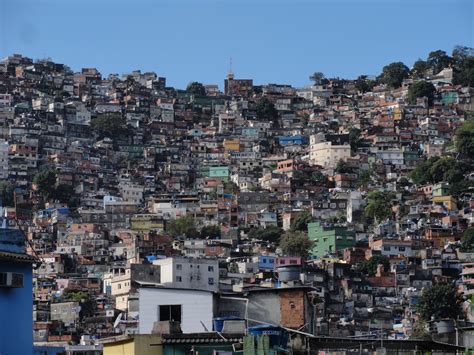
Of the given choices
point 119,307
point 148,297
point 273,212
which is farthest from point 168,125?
point 148,297

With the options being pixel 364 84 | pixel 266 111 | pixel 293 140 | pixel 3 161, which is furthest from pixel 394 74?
pixel 3 161

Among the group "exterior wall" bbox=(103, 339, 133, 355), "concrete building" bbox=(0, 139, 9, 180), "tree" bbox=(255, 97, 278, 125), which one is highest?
"tree" bbox=(255, 97, 278, 125)

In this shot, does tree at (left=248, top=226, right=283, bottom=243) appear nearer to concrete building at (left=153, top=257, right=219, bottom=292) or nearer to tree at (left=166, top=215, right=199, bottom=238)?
tree at (left=166, top=215, right=199, bottom=238)

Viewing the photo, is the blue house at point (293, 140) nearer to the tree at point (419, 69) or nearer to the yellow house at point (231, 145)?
the yellow house at point (231, 145)

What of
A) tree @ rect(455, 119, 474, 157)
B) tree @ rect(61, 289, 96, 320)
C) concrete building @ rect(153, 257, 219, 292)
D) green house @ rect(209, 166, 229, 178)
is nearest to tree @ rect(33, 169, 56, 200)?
green house @ rect(209, 166, 229, 178)

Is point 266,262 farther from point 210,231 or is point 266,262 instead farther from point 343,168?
point 343,168

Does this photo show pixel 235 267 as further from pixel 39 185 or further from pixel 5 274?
pixel 5 274

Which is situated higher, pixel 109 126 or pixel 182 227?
pixel 109 126
